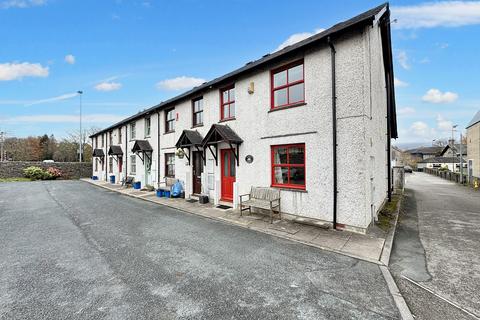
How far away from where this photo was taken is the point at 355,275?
386cm

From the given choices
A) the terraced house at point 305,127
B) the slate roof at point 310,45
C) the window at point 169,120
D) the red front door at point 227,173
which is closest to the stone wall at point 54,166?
the window at point 169,120

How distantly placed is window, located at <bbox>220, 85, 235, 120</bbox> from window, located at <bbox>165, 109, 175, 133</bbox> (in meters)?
4.65

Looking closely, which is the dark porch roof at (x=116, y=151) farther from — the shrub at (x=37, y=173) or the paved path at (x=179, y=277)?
the paved path at (x=179, y=277)

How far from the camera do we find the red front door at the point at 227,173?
9531mm

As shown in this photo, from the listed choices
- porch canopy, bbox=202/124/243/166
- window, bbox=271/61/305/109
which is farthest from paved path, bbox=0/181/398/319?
window, bbox=271/61/305/109

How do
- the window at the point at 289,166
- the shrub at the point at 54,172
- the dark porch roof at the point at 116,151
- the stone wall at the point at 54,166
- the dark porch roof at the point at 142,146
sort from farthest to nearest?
the shrub at the point at 54,172
the stone wall at the point at 54,166
the dark porch roof at the point at 116,151
the dark porch roof at the point at 142,146
the window at the point at 289,166

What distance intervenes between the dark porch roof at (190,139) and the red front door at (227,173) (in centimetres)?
142

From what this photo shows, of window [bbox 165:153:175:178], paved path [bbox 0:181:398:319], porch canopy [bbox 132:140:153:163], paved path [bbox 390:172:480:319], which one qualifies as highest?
porch canopy [bbox 132:140:153:163]

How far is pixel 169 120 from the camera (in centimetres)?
1359

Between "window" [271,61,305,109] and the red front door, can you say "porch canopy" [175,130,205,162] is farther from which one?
"window" [271,61,305,109]

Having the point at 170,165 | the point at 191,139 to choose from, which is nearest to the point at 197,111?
the point at 191,139

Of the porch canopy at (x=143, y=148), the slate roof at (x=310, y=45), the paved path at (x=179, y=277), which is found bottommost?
the paved path at (x=179, y=277)

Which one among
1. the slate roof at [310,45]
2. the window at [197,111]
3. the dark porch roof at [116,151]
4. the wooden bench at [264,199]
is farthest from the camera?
the dark porch roof at [116,151]

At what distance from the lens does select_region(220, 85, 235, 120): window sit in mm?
9539
